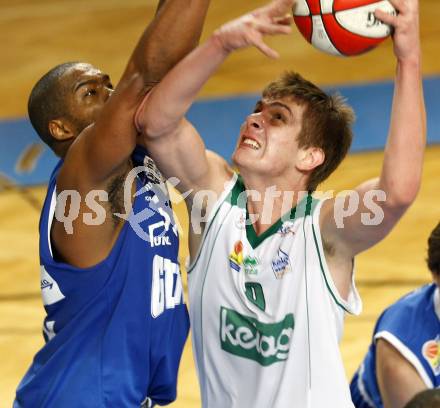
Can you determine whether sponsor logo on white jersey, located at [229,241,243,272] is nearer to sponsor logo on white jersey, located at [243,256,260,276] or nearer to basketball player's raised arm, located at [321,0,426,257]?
sponsor logo on white jersey, located at [243,256,260,276]

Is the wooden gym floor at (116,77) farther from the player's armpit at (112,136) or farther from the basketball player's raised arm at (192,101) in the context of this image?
the player's armpit at (112,136)

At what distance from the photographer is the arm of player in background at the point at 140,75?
3670mm

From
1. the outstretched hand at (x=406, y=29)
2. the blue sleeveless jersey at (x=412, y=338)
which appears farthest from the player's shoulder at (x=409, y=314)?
the outstretched hand at (x=406, y=29)

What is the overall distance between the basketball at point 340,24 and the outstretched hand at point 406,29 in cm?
15

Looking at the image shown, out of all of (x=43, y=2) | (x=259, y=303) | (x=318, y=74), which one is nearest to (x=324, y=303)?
(x=259, y=303)

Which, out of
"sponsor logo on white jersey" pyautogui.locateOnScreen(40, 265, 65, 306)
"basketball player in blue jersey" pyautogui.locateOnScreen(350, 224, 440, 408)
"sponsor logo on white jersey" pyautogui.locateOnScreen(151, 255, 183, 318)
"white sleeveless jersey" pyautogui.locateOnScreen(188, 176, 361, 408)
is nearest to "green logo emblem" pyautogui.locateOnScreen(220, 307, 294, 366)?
"white sleeveless jersey" pyautogui.locateOnScreen(188, 176, 361, 408)

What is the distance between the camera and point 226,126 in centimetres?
935

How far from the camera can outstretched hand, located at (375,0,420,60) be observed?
3568mm

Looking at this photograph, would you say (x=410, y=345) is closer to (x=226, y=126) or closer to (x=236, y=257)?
(x=236, y=257)

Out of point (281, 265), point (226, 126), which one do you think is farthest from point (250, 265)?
point (226, 126)

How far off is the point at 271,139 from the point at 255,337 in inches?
27.1

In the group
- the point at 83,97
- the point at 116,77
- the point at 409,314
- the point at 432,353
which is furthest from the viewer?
the point at 116,77

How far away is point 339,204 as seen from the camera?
12.5 ft

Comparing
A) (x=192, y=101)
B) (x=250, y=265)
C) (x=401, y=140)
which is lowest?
(x=250, y=265)
